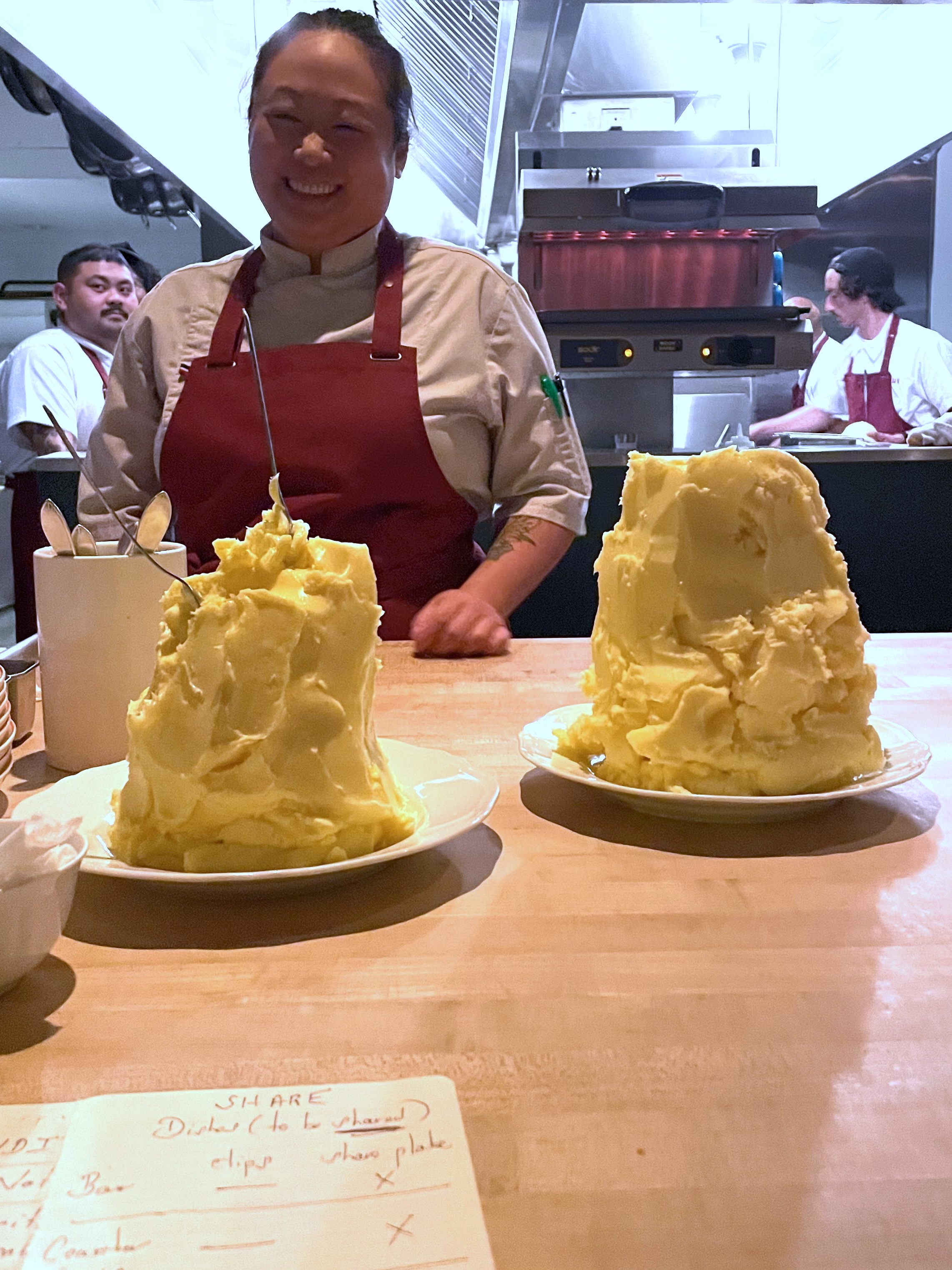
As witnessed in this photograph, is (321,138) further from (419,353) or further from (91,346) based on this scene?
(91,346)

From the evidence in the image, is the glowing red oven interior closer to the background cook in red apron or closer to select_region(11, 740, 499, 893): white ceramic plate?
select_region(11, 740, 499, 893): white ceramic plate

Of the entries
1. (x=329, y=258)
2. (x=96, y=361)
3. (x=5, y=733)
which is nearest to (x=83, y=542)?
(x=5, y=733)

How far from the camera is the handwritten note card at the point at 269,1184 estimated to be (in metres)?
0.39

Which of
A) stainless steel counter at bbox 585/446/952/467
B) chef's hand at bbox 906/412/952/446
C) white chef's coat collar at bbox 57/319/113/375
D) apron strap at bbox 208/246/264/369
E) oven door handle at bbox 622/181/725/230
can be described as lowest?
stainless steel counter at bbox 585/446/952/467

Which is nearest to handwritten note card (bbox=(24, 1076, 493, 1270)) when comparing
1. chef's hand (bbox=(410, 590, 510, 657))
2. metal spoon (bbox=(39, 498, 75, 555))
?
metal spoon (bbox=(39, 498, 75, 555))

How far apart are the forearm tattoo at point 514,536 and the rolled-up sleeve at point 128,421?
1.98 feet

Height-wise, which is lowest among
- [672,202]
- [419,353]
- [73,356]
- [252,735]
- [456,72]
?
[252,735]

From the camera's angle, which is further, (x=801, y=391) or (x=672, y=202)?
(x=801, y=391)

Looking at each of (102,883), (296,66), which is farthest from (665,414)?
(102,883)

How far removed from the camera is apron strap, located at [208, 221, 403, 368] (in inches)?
68.6

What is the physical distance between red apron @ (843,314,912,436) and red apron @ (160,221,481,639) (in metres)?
4.67

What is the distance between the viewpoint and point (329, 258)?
1.81m

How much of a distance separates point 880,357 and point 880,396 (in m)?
0.22

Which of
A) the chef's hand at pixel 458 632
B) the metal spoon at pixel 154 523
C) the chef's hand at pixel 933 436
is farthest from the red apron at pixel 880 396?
the metal spoon at pixel 154 523
